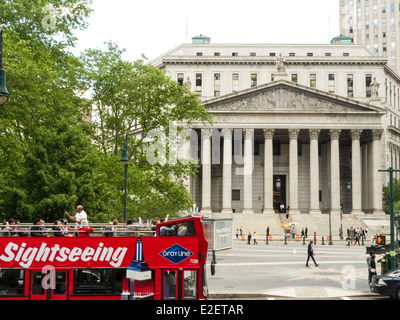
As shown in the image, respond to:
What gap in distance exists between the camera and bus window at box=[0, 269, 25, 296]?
1427 centimetres

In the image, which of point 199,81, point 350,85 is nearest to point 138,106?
point 199,81

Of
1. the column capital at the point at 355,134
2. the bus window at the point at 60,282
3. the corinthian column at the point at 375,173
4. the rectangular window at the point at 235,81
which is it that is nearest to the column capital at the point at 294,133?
the column capital at the point at 355,134

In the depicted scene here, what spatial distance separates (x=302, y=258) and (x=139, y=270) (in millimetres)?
24137

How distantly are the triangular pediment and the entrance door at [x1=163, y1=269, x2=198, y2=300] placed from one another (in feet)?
200

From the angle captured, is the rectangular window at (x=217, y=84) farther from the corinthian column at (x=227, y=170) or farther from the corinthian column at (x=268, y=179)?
the corinthian column at (x=268, y=179)

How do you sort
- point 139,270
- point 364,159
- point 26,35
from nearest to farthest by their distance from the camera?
point 139,270, point 26,35, point 364,159

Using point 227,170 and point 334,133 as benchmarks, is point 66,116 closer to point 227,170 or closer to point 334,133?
point 227,170

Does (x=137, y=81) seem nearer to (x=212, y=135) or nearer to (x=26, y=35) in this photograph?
(x=26, y=35)

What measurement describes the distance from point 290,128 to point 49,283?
63454 millimetres

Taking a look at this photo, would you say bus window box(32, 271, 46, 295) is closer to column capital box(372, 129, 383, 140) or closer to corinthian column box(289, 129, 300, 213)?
corinthian column box(289, 129, 300, 213)

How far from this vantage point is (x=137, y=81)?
1462 inches

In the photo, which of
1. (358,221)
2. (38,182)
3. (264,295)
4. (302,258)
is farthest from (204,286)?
(358,221)

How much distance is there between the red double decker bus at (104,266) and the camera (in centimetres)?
1430
